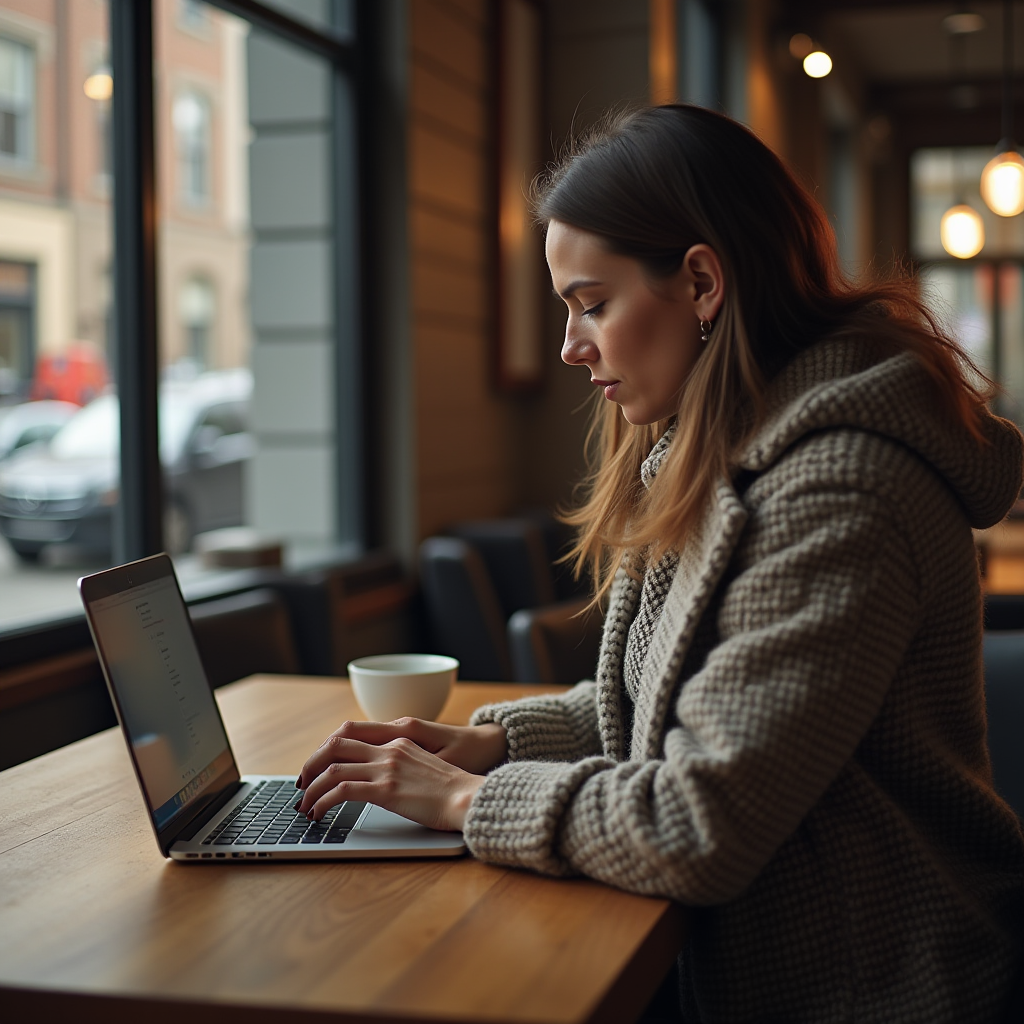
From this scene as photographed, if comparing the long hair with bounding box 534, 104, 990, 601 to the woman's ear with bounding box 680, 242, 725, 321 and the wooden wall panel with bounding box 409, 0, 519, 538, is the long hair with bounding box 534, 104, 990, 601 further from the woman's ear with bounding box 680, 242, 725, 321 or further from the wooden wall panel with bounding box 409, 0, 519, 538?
the wooden wall panel with bounding box 409, 0, 519, 538

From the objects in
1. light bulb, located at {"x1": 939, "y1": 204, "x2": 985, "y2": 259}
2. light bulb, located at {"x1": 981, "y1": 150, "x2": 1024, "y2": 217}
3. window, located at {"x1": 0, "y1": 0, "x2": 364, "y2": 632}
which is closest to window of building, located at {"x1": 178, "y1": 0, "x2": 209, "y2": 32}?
window, located at {"x1": 0, "y1": 0, "x2": 364, "y2": 632}

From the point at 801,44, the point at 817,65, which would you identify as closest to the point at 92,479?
the point at 817,65

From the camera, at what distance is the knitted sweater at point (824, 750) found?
38.5 inches

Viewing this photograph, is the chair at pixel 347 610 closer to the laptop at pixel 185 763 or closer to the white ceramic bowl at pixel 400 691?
the white ceramic bowl at pixel 400 691

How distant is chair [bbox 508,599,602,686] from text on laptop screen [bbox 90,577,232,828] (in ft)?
2.23

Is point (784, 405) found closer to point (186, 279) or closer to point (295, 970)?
point (295, 970)

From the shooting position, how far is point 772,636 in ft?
3.22

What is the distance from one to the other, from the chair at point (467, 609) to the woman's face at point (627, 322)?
196cm

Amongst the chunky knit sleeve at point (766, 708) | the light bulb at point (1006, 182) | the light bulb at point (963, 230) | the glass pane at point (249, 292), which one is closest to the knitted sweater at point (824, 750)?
the chunky knit sleeve at point (766, 708)

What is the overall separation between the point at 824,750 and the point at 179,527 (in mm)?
2197

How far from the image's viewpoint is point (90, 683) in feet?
7.30

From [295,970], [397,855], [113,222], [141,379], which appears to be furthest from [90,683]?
[295,970]

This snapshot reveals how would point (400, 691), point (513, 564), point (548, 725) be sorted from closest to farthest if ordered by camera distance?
point (548, 725)
point (400, 691)
point (513, 564)

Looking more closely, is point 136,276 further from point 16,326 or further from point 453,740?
point 453,740
